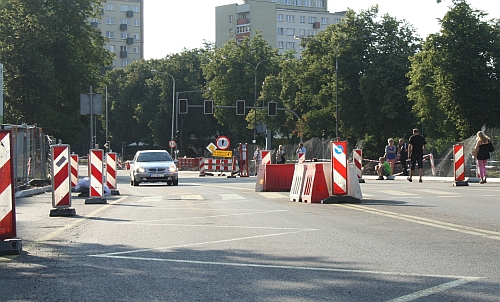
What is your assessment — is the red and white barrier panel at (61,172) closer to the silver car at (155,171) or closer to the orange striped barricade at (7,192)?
the orange striped barricade at (7,192)

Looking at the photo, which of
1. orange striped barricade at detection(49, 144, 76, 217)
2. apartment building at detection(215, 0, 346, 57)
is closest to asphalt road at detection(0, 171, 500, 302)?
orange striped barricade at detection(49, 144, 76, 217)

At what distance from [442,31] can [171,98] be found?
165 ft

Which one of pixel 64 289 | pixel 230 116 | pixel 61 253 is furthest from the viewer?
pixel 230 116

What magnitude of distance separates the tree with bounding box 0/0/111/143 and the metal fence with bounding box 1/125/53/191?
22.8 m

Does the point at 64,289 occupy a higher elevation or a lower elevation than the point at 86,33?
lower

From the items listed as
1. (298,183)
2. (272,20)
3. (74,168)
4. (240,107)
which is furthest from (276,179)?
(272,20)

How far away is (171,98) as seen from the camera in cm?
10481

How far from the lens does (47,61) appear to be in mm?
55812

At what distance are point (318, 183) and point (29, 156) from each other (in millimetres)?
13237

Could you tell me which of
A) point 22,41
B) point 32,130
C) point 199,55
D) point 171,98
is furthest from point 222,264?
point 199,55

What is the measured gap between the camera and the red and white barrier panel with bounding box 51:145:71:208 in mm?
15148

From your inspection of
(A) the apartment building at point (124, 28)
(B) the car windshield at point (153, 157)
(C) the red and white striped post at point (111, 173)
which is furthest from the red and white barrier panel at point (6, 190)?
(A) the apartment building at point (124, 28)

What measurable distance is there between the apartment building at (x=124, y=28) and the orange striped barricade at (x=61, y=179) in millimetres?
135868

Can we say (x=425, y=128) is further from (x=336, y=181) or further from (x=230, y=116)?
(x=336, y=181)
